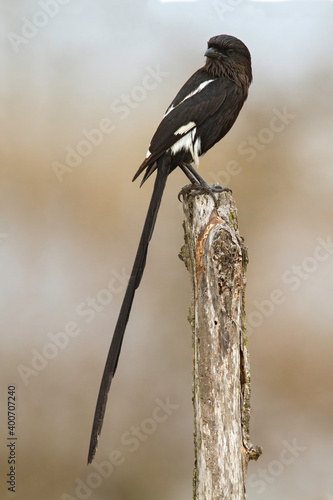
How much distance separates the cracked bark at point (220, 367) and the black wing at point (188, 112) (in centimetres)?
42

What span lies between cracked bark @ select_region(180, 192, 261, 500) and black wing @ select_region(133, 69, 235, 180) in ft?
1.39

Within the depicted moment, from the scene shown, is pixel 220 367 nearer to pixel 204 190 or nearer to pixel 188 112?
pixel 204 190

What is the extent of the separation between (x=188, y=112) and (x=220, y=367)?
1.00 m

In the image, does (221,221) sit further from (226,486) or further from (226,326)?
(226,486)

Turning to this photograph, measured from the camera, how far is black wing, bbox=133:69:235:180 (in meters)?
2.00

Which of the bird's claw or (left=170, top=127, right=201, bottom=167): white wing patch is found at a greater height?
(left=170, top=127, right=201, bottom=167): white wing patch

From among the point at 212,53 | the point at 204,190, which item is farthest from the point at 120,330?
the point at 212,53

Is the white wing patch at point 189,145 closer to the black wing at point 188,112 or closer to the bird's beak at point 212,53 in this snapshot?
the black wing at point 188,112

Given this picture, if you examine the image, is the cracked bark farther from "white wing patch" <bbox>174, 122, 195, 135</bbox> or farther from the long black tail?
"white wing patch" <bbox>174, 122, 195, 135</bbox>

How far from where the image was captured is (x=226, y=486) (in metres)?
1.60

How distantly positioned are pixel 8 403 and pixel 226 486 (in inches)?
78.2

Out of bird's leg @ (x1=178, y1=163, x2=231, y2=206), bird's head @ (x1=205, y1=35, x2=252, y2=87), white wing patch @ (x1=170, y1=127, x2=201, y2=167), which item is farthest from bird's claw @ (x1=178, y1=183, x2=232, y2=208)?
bird's head @ (x1=205, y1=35, x2=252, y2=87)

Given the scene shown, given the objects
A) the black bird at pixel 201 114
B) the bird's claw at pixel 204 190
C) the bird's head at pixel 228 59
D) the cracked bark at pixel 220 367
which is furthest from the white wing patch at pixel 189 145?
the cracked bark at pixel 220 367

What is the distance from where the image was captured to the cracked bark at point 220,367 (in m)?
1.62
